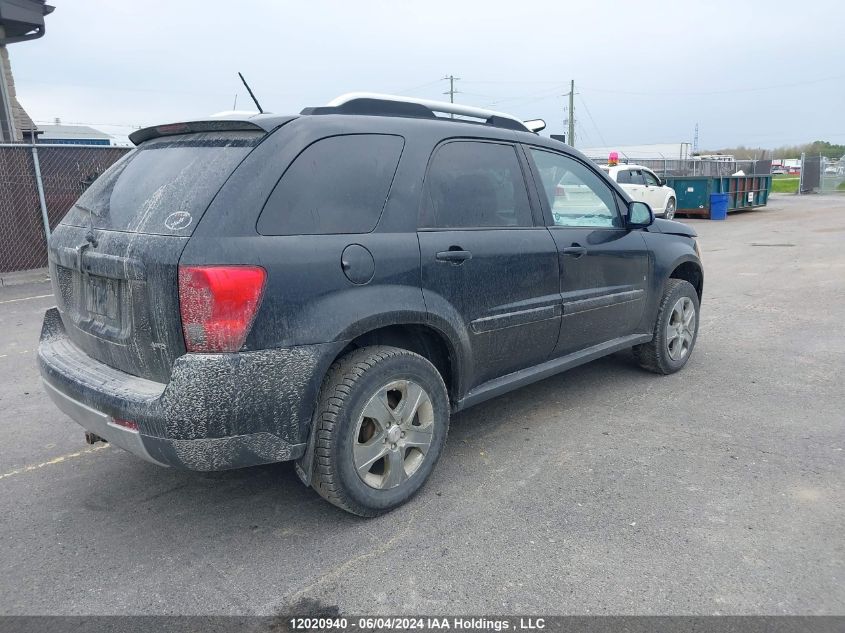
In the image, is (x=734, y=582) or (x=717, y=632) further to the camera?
(x=734, y=582)

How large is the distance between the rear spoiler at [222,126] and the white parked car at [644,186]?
56.2ft

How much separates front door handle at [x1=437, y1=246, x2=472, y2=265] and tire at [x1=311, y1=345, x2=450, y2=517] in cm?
51

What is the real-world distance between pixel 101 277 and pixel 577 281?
2.64 metres

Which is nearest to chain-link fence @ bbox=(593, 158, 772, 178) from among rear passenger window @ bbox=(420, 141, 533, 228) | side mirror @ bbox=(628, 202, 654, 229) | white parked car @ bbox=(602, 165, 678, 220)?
white parked car @ bbox=(602, 165, 678, 220)

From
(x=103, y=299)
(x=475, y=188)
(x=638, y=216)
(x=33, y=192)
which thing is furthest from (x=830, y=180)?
(x=103, y=299)

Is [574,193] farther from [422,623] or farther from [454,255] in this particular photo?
[422,623]

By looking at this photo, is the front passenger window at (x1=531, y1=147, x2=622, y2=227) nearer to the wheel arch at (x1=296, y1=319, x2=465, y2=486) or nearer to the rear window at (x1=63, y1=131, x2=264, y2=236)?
the wheel arch at (x1=296, y1=319, x2=465, y2=486)

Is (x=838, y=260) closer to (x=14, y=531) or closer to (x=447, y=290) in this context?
(x=447, y=290)

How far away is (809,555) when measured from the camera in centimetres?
279

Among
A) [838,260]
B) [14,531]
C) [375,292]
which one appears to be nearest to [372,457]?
[375,292]

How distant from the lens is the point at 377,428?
3.07 meters

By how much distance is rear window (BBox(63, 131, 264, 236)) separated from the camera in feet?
8.98

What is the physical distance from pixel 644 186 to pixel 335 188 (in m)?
18.2

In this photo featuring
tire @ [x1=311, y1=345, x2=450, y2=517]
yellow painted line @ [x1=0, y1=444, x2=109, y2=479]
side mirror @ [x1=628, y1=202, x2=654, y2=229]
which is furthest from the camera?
side mirror @ [x1=628, y1=202, x2=654, y2=229]
